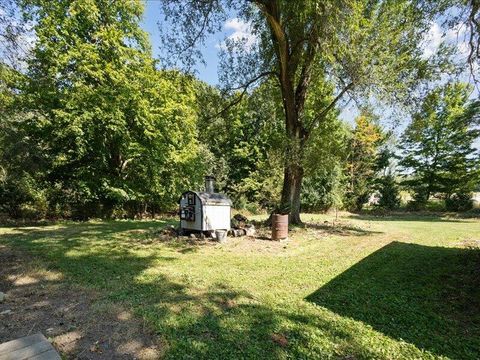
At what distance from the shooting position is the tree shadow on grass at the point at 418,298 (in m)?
3.29

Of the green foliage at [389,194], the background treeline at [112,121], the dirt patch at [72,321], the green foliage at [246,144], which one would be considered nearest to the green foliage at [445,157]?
the green foliage at [389,194]

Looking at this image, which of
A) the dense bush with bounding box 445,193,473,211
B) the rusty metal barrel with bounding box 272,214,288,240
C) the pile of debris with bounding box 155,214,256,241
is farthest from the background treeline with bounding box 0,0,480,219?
the dense bush with bounding box 445,193,473,211

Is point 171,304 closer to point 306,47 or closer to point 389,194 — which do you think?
point 306,47

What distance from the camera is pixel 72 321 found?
11.1ft

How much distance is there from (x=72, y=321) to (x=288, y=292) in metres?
2.98

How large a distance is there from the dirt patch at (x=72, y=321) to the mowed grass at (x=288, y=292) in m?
0.21

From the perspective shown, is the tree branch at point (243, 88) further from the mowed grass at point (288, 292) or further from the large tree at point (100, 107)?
the mowed grass at point (288, 292)

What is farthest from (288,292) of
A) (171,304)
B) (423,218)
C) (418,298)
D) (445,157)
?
(445,157)

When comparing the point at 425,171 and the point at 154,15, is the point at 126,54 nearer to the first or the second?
the point at 154,15

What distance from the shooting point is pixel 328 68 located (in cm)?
1006

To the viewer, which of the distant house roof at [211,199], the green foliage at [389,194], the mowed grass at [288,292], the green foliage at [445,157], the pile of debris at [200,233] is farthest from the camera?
the green foliage at [389,194]

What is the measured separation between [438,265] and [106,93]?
43.8 feet

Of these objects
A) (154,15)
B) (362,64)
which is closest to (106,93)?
(154,15)

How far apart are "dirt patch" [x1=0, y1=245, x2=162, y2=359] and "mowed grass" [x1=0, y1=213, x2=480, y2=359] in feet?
0.69
